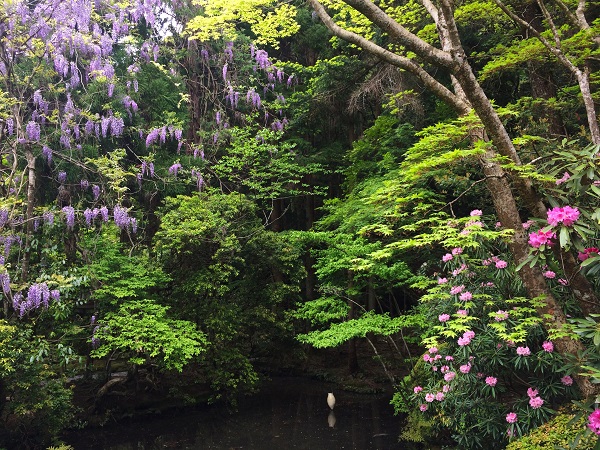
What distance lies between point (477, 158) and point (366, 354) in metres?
7.79

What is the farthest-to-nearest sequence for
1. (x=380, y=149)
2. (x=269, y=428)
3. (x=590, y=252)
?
(x=380, y=149), (x=269, y=428), (x=590, y=252)

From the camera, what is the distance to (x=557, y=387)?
429cm

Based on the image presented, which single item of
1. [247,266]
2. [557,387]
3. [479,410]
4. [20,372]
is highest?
[247,266]

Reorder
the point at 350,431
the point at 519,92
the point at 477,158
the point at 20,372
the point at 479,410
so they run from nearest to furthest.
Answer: the point at 477,158
the point at 479,410
the point at 20,372
the point at 350,431
the point at 519,92

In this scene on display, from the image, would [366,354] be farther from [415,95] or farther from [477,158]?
[477,158]

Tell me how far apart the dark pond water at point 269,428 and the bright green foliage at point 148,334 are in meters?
1.19

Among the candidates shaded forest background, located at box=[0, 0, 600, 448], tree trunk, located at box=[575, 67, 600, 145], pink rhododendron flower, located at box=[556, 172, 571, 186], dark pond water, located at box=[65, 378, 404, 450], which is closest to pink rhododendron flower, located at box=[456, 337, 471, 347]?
shaded forest background, located at box=[0, 0, 600, 448]

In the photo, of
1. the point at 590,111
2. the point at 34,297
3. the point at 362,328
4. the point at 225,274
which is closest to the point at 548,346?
the point at 590,111

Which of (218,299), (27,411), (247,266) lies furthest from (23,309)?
(247,266)

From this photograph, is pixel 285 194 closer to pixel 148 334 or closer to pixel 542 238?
pixel 148 334

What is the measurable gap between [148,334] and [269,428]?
94.9 inches

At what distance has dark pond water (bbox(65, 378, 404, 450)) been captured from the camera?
265 inches

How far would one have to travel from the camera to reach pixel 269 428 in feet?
24.1

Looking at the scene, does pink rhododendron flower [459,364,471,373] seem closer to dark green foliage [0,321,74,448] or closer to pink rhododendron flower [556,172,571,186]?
pink rhododendron flower [556,172,571,186]
